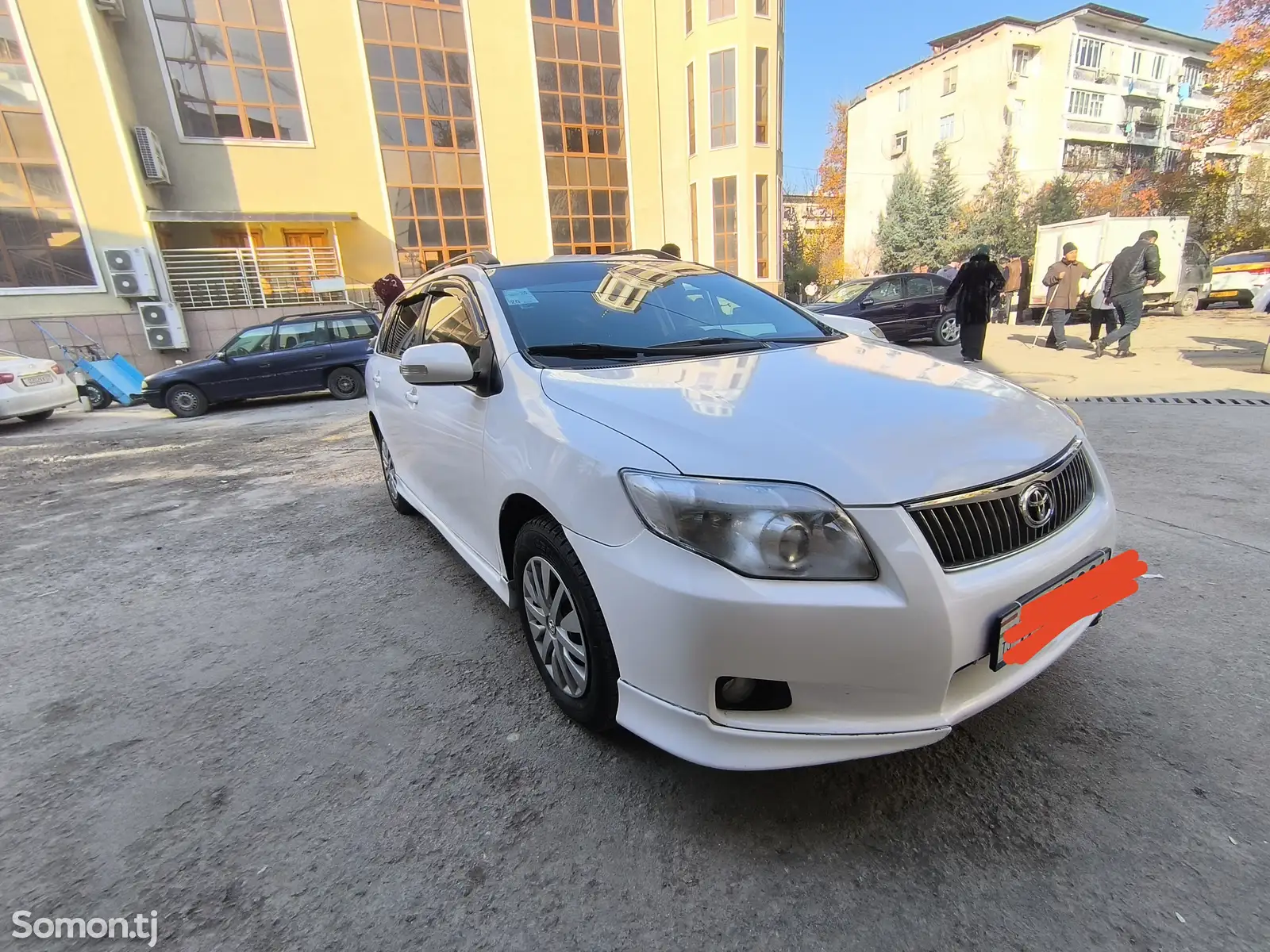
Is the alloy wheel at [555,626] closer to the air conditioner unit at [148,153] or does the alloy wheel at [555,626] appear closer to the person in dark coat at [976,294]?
the person in dark coat at [976,294]

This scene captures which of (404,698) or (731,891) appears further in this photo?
(404,698)

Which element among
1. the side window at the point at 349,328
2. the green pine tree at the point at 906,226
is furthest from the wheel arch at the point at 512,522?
the green pine tree at the point at 906,226

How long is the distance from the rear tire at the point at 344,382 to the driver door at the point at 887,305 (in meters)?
9.41

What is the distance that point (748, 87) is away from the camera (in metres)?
18.6

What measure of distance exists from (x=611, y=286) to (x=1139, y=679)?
2.59 metres

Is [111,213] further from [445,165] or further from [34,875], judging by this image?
[34,875]

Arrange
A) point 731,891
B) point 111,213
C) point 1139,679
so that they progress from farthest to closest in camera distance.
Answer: point 111,213 → point 1139,679 → point 731,891

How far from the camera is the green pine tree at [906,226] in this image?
30.2m

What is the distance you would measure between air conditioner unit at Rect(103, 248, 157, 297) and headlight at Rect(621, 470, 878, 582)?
17.6 meters

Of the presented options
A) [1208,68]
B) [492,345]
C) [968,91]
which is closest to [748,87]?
[1208,68]

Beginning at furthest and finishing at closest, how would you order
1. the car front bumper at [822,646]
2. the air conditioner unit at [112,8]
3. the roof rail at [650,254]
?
the air conditioner unit at [112,8] < the roof rail at [650,254] < the car front bumper at [822,646]

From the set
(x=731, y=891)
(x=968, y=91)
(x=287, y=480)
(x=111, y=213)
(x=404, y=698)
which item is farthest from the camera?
(x=968, y=91)

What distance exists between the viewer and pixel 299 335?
33.9 feet

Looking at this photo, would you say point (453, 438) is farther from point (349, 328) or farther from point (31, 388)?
point (31, 388)
